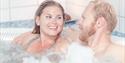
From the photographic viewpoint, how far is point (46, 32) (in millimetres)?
1641

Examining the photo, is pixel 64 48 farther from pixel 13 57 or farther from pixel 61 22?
pixel 13 57

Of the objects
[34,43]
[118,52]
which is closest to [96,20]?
[118,52]

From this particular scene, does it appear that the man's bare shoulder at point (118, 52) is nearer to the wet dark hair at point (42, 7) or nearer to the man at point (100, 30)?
the man at point (100, 30)

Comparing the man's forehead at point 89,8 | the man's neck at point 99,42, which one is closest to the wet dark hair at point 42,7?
the man's forehead at point 89,8

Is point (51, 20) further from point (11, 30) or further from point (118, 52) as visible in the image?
point (118, 52)

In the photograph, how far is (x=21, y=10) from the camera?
5.55 feet

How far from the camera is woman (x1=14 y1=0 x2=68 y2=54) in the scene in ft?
5.31

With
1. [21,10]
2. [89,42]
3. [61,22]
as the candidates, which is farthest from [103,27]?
[21,10]

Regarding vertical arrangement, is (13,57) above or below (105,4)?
below

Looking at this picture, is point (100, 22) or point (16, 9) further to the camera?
point (16, 9)

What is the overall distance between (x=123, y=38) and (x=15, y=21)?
594 mm

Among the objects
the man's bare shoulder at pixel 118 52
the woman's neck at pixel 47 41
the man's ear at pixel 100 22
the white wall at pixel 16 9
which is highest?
the white wall at pixel 16 9

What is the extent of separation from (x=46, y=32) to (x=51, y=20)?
0.24 feet

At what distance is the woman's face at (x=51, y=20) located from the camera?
1.61 metres
